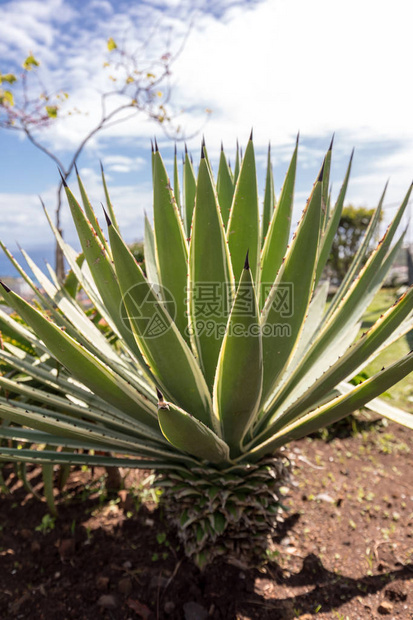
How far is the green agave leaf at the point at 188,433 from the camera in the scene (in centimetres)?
90

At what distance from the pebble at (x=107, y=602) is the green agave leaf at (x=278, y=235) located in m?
1.20

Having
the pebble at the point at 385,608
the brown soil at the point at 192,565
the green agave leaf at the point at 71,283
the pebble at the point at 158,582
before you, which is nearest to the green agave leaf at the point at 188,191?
the green agave leaf at the point at 71,283

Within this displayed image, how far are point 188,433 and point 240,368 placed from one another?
0.21 m

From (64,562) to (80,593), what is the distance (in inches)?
7.4

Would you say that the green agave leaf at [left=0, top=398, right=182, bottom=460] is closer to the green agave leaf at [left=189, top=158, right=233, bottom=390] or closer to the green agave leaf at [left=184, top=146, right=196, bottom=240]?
the green agave leaf at [left=189, top=158, right=233, bottom=390]

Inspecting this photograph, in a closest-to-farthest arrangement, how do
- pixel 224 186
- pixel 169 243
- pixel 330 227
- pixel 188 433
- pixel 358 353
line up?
pixel 188 433 → pixel 358 353 → pixel 169 243 → pixel 330 227 → pixel 224 186

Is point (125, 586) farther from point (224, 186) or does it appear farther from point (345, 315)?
point (224, 186)

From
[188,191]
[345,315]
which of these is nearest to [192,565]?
[345,315]

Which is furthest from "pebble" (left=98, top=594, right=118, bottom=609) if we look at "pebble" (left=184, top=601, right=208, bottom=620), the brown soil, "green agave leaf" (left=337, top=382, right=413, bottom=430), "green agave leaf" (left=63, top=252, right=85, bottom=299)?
"green agave leaf" (left=63, top=252, right=85, bottom=299)

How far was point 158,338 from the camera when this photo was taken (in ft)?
3.52

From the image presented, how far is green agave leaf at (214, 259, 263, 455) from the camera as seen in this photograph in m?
0.90

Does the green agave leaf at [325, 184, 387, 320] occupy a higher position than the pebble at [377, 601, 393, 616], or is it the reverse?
the green agave leaf at [325, 184, 387, 320]

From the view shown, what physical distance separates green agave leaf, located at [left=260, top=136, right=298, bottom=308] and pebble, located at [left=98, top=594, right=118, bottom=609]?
3.93 ft

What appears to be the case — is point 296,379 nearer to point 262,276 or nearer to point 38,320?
point 262,276
